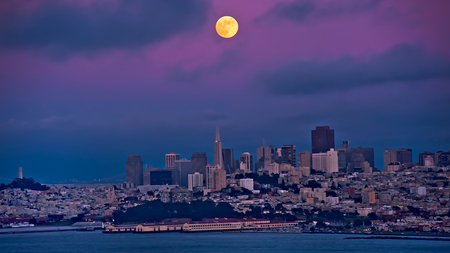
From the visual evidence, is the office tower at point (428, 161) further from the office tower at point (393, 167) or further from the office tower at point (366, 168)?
the office tower at point (366, 168)

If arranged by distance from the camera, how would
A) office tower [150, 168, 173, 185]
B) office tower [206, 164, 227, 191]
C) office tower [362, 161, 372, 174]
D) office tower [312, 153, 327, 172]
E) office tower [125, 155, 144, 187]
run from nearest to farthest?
1. office tower [206, 164, 227, 191]
2. office tower [362, 161, 372, 174]
3. office tower [312, 153, 327, 172]
4. office tower [150, 168, 173, 185]
5. office tower [125, 155, 144, 187]

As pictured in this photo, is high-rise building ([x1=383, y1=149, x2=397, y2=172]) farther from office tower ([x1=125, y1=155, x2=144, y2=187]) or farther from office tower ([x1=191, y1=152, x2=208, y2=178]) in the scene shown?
office tower ([x1=125, y1=155, x2=144, y2=187])

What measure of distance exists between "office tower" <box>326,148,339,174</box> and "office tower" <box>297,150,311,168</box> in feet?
10.8

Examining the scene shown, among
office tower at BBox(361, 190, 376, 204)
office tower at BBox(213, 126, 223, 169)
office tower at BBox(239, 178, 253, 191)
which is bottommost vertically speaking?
office tower at BBox(361, 190, 376, 204)

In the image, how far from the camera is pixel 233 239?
1902 inches

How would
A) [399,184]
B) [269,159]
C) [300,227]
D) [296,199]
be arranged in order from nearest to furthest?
[300,227], [296,199], [399,184], [269,159]

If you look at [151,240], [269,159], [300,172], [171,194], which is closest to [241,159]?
[269,159]

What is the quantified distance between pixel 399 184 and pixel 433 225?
3070 centimetres

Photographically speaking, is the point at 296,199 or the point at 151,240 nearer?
the point at 151,240

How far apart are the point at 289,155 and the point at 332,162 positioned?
6478 millimetres

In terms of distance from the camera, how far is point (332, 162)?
104 metres

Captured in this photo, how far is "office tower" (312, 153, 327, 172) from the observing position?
104 m

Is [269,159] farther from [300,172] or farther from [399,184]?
[399,184]

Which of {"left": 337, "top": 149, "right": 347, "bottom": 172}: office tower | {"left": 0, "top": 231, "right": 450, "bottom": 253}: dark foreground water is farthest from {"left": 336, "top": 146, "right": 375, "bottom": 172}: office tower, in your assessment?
{"left": 0, "top": 231, "right": 450, "bottom": 253}: dark foreground water
